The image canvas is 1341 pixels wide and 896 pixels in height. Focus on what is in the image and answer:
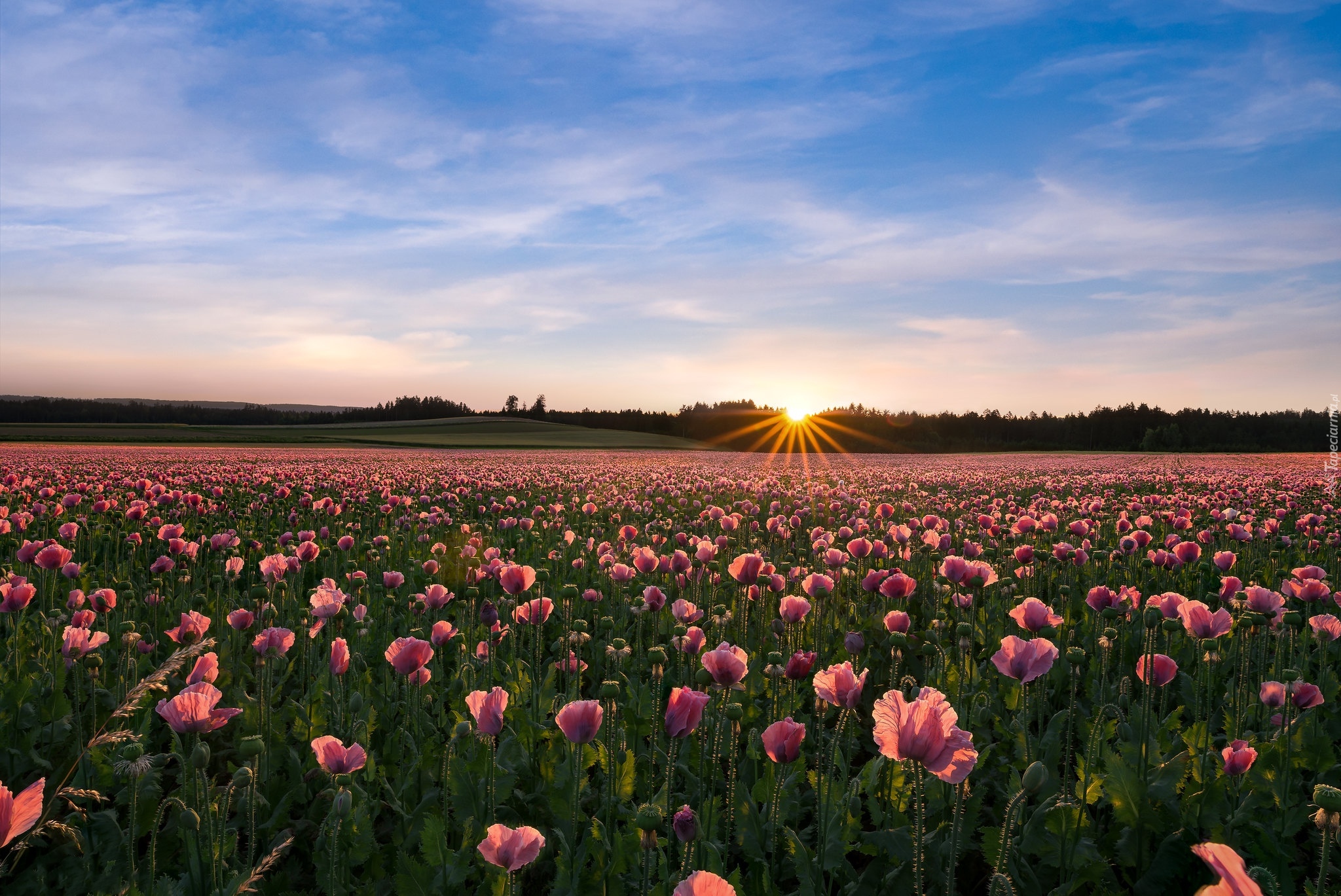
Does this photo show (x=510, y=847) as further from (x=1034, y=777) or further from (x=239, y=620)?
(x=239, y=620)

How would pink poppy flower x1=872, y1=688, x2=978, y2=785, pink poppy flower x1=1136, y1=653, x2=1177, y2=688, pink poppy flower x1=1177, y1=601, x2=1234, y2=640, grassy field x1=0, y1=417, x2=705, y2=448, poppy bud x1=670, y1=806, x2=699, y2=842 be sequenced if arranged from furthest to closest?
grassy field x1=0, y1=417, x2=705, y2=448, pink poppy flower x1=1177, y1=601, x2=1234, y2=640, pink poppy flower x1=1136, y1=653, x2=1177, y2=688, poppy bud x1=670, y1=806, x2=699, y2=842, pink poppy flower x1=872, y1=688, x2=978, y2=785

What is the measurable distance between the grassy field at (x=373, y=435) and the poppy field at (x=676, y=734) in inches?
2154

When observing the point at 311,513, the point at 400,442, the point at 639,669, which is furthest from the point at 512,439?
the point at 639,669

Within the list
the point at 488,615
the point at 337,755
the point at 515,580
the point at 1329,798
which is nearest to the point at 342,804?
the point at 337,755

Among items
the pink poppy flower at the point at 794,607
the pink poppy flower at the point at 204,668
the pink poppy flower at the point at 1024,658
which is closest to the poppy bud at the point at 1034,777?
the pink poppy flower at the point at 1024,658

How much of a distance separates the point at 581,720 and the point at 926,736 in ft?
3.42

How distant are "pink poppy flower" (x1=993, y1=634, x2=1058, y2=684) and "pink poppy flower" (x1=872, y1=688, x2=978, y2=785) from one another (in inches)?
36.4

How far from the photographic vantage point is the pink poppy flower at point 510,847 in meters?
1.88

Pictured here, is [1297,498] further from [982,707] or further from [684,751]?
[684,751]

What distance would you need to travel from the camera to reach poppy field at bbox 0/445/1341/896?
2.42 metres

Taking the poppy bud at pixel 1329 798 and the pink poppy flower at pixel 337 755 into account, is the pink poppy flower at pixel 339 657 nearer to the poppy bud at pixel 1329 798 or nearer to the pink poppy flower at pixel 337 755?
the pink poppy flower at pixel 337 755

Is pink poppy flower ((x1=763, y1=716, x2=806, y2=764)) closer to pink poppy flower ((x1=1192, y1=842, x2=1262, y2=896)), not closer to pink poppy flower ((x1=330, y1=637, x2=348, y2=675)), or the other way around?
pink poppy flower ((x1=1192, y1=842, x2=1262, y2=896))

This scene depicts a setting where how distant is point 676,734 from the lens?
2.44 meters

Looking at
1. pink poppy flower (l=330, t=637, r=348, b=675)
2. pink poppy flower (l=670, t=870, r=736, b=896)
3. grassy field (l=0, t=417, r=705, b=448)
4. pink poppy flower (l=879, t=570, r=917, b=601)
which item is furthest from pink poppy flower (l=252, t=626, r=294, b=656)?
grassy field (l=0, t=417, r=705, b=448)
